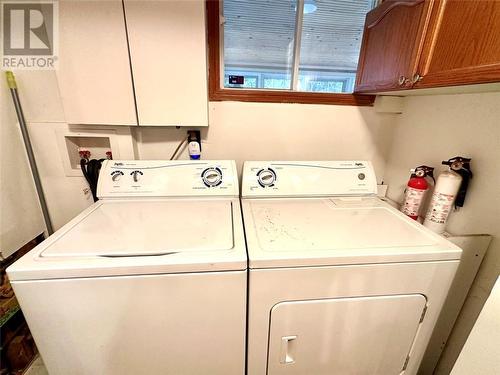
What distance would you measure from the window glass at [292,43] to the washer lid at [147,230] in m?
0.93

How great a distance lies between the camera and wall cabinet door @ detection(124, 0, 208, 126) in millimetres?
1130

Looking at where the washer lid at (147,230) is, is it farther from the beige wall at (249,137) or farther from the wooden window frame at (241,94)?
the wooden window frame at (241,94)

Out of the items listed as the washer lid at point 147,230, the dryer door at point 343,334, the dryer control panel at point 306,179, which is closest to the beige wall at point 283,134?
the dryer control panel at point 306,179

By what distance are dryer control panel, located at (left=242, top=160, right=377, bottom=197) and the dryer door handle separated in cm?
69

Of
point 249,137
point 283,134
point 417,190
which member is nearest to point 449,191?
point 417,190

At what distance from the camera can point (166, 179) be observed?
50.4 inches

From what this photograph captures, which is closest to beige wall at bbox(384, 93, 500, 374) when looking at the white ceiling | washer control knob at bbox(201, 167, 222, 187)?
the white ceiling

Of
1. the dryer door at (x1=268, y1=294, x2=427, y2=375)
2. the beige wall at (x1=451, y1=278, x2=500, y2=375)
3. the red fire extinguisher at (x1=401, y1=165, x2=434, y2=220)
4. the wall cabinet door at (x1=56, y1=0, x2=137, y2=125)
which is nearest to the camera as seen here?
the beige wall at (x1=451, y1=278, x2=500, y2=375)

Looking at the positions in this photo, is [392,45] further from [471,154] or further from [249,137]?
[249,137]

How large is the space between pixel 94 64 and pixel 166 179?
68 cm

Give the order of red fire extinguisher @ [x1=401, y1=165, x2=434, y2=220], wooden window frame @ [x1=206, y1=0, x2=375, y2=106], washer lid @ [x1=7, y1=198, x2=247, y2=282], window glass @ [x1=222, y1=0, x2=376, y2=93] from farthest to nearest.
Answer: window glass @ [x1=222, y1=0, x2=376, y2=93], wooden window frame @ [x1=206, y1=0, x2=375, y2=106], red fire extinguisher @ [x1=401, y1=165, x2=434, y2=220], washer lid @ [x1=7, y1=198, x2=247, y2=282]

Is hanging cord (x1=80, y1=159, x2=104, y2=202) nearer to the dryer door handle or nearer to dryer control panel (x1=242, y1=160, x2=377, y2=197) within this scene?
dryer control panel (x1=242, y1=160, x2=377, y2=197)

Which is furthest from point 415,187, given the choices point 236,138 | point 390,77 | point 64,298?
point 64,298

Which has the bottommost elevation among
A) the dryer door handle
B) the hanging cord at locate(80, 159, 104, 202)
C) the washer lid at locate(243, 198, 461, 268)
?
the dryer door handle
